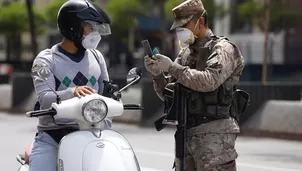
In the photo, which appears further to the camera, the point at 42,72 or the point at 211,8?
the point at 211,8

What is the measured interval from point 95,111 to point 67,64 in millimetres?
497

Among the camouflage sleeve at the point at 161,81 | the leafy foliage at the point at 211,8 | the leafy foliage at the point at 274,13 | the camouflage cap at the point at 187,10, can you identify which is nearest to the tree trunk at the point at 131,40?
the leafy foliage at the point at 211,8

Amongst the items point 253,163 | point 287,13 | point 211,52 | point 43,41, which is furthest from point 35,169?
point 43,41

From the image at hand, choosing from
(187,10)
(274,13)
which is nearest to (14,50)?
(274,13)

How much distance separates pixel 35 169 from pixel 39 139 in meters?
0.22

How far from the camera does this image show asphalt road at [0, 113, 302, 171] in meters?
9.88

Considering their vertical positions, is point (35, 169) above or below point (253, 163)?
above

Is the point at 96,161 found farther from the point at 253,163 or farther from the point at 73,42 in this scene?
the point at 253,163

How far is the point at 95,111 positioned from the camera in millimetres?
4211

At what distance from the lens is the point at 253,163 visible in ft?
33.4

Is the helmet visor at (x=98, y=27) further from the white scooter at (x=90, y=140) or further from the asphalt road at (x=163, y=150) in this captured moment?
the asphalt road at (x=163, y=150)

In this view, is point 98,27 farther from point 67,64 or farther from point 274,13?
point 274,13

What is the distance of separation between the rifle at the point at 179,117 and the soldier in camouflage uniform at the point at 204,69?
0.06 metres

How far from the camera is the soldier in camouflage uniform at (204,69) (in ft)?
14.4
